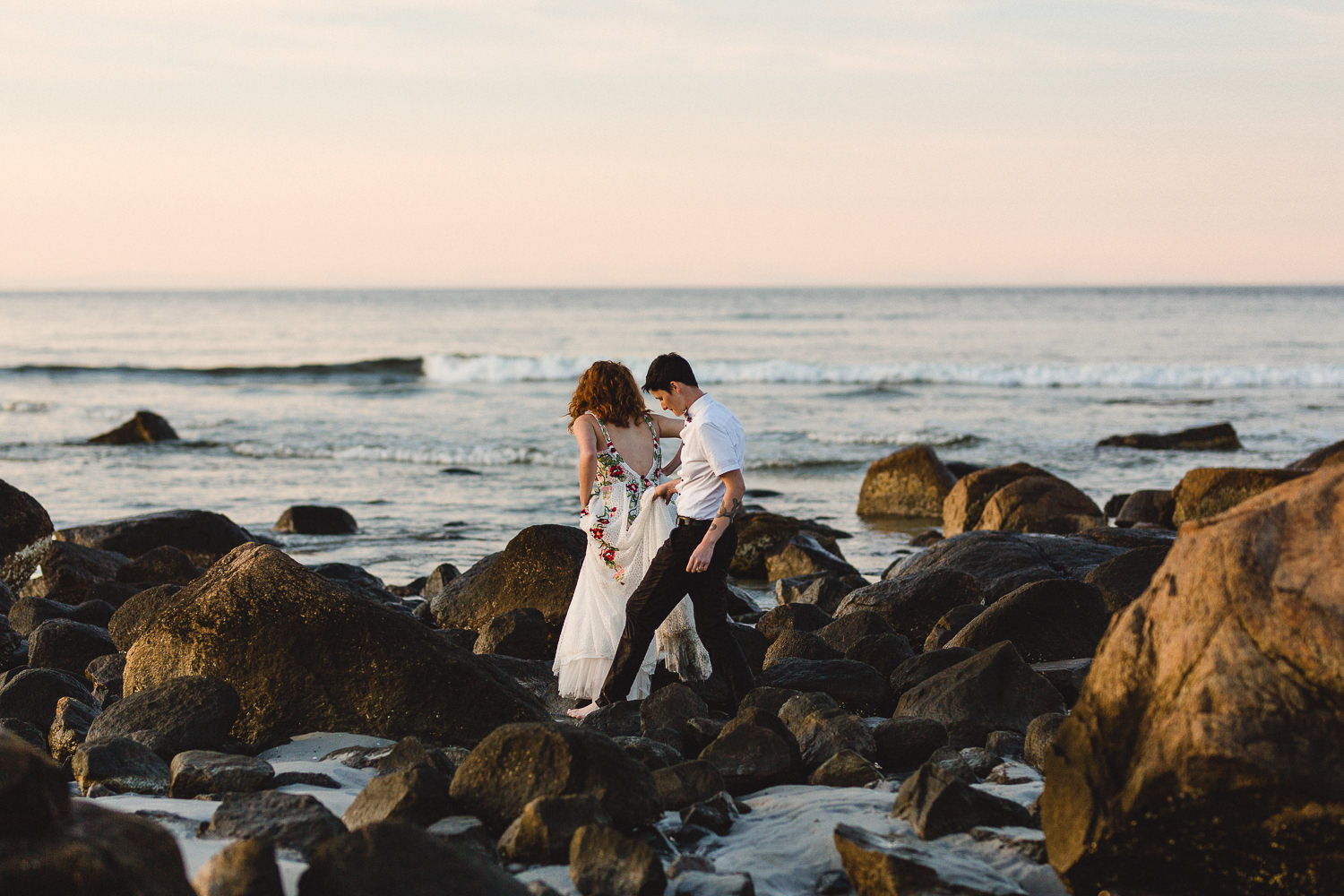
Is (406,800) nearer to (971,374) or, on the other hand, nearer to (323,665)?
(323,665)

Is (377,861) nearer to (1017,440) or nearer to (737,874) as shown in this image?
(737,874)

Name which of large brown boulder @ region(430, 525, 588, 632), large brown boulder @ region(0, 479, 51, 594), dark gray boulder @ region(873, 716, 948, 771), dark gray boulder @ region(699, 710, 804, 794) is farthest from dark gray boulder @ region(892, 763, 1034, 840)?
large brown boulder @ region(0, 479, 51, 594)

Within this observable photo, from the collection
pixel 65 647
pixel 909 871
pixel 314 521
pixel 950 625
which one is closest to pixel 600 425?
pixel 950 625

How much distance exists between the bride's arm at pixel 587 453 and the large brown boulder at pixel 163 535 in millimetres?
6661

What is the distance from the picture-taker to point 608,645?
6336mm

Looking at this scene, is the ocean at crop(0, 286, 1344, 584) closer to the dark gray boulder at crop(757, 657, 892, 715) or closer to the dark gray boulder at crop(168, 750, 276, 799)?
the dark gray boulder at crop(757, 657, 892, 715)

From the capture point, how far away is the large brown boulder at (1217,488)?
12695mm

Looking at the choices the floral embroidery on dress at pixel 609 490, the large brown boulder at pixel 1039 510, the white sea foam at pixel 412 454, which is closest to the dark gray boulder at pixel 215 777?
the floral embroidery on dress at pixel 609 490

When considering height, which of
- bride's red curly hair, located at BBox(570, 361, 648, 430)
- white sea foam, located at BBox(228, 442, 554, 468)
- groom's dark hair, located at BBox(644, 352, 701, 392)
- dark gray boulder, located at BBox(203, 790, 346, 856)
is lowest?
white sea foam, located at BBox(228, 442, 554, 468)

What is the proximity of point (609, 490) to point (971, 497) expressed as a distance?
8.07 metres

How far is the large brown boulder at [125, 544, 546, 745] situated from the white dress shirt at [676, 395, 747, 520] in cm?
128

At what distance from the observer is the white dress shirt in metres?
5.65

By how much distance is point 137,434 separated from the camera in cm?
2272

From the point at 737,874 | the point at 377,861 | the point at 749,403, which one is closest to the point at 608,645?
the point at 737,874
